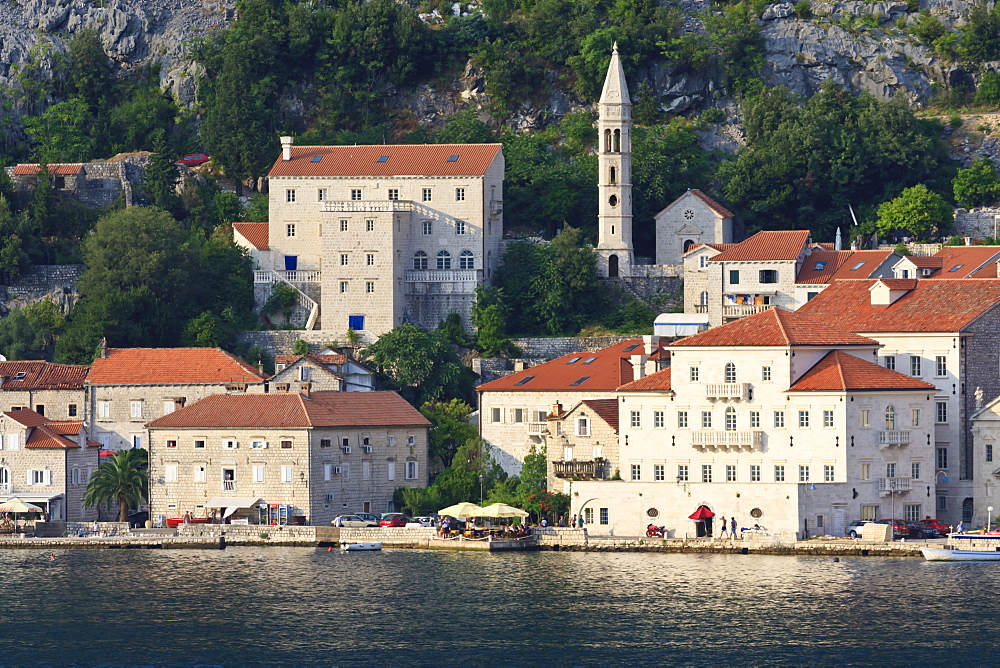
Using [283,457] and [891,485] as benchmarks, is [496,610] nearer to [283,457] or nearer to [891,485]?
[891,485]

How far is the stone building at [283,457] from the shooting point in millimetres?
108062


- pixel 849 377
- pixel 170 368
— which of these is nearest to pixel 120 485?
pixel 170 368

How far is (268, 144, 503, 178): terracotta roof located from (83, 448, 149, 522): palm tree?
77.4 feet

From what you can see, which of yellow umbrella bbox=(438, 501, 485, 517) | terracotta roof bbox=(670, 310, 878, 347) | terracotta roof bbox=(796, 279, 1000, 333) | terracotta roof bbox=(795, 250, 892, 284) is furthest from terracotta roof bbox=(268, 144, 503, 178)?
yellow umbrella bbox=(438, 501, 485, 517)

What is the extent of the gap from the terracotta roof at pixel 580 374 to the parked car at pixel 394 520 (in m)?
7.94

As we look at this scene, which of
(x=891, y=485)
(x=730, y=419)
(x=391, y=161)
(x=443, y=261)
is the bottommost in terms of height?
(x=891, y=485)

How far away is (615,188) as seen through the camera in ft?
427

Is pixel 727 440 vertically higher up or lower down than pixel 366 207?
lower down

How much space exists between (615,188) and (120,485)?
107ft

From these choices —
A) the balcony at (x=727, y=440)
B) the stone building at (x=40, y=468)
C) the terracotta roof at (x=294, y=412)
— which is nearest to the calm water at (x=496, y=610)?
the balcony at (x=727, y=440)

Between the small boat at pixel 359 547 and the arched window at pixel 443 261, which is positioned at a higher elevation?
the arched window at pixel 443 261

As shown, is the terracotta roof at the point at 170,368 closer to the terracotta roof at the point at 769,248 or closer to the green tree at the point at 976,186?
the terracotta roof at the point at 769,248

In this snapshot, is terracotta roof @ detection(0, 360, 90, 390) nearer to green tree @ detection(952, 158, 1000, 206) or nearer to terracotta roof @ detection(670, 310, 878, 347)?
terracotta roof @ detection(670, 310, 878, 347)

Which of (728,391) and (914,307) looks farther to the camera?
(914,307)
